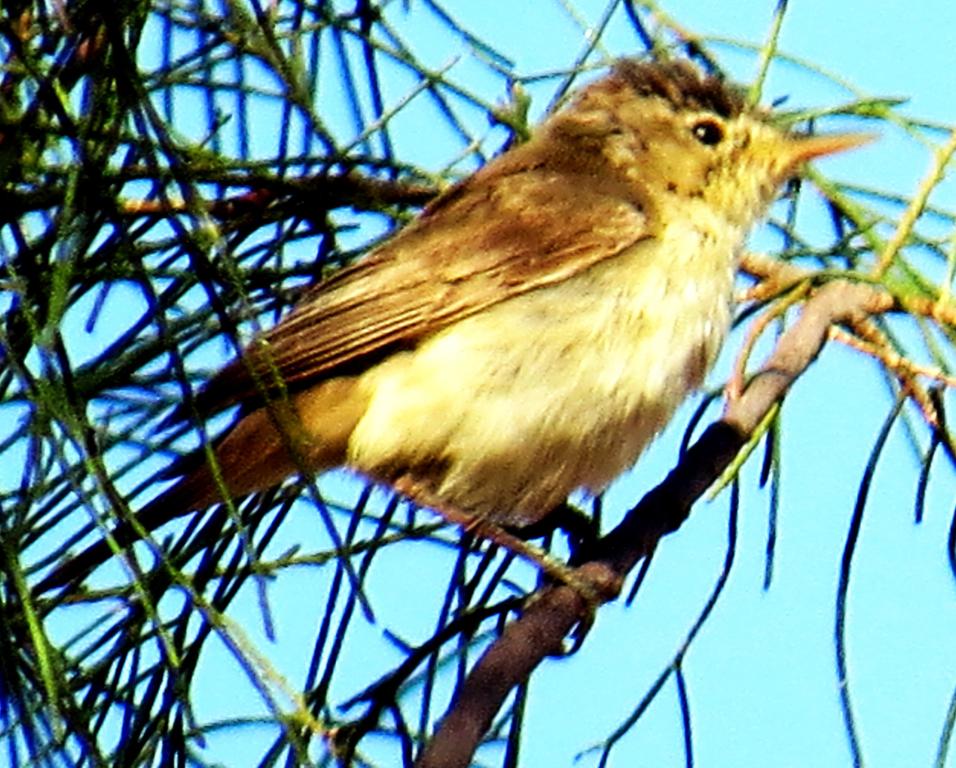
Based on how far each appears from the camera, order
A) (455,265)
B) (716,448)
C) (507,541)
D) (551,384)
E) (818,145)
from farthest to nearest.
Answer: (455,265) → (818,145) → (551,384) → (507,541) → (716,448)

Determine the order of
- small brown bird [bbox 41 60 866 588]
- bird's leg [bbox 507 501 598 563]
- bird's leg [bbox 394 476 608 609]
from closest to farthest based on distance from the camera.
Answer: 1. bird's leg [bbox 394 476 608 609]
2. small brown bird [bbox 41 60 866 588]
3. bird's leg [bbox 507 501 598 563]

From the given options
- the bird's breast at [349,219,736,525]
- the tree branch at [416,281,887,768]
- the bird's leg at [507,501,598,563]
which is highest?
the bird's breast at [349,219,736,525]

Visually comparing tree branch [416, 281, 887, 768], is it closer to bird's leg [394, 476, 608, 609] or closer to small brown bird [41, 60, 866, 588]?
bird's leg [394, 476, 608, 609]

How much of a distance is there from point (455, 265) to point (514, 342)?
9.2 inches

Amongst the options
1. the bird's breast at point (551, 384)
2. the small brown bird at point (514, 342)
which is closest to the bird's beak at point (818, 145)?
the small brown bird at point (514, 342)

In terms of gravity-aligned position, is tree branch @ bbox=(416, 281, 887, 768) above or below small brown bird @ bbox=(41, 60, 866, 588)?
below

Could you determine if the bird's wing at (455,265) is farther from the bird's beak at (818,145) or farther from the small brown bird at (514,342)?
the bird's beak at (818,145)

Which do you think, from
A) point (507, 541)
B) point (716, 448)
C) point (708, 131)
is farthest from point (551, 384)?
point (708, 131)

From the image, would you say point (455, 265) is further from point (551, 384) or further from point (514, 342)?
point (551, 384)

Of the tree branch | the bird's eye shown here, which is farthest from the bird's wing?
the tree branch

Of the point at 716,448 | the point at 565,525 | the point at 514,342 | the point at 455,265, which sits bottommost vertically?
the point at 716,448

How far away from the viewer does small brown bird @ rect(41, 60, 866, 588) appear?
3182mm

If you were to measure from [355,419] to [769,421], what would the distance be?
1006mm

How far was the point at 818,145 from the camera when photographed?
3330 mm
